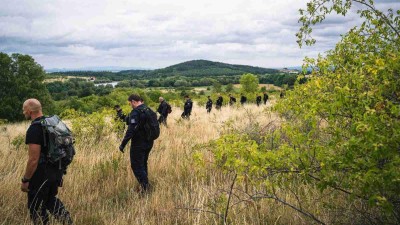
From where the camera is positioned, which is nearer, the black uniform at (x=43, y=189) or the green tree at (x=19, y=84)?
the black uniform at (x=43, y=189)

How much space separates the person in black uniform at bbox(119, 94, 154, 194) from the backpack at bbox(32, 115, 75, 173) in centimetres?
136

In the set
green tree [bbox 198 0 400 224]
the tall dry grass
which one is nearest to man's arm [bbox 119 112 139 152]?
the tall dry grass

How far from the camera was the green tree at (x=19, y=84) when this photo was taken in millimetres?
35938

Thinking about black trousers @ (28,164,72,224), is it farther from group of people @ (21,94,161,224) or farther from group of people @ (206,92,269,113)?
group of people @ (206,92,269,113)

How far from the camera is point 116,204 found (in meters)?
4.46

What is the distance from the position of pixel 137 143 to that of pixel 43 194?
186cm

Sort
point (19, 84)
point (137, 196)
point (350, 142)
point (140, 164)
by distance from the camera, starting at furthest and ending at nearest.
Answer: point (19, 84), point (140, 164), point (137, 196), point (350, 142)

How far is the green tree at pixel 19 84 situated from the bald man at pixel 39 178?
3675 centimetres

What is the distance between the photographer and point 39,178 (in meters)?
3.83

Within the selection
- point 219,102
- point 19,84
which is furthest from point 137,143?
point 19,84

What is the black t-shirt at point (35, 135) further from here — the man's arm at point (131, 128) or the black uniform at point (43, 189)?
the man's arm at point (131, 128)

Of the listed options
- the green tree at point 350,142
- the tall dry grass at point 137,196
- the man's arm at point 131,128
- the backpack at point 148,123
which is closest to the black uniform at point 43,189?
the tall dry grass at point 137,196

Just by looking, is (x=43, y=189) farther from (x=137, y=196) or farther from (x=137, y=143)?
(x=137, y=143)

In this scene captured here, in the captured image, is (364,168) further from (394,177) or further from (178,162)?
(178,162)
